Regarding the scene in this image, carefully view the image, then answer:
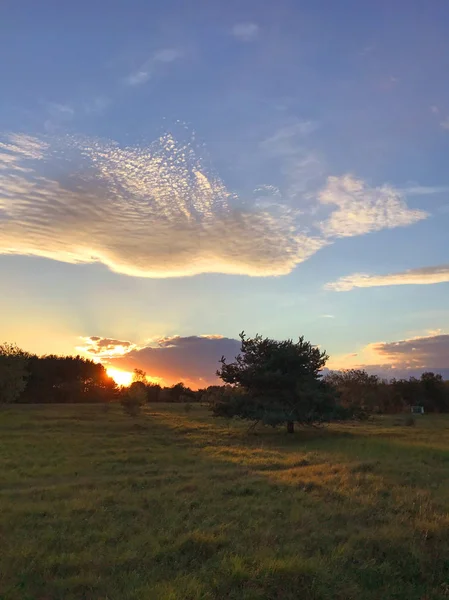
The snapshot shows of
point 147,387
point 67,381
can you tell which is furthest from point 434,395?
point 67,381

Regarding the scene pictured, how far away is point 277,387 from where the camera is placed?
36.8m

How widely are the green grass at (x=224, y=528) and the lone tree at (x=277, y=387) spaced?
37.9ft

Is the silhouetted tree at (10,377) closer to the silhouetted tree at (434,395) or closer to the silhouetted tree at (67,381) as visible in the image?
the silhouetted tree at (67,381)

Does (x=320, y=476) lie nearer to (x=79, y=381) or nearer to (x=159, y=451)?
(x=159, y=451)

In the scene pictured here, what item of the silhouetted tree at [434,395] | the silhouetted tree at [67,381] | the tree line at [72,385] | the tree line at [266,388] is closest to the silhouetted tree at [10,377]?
the tree line at [266,388]

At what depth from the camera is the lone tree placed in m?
34.9

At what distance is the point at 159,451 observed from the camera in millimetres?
26547

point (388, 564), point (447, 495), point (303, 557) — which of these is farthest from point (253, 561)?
point (447, 495)

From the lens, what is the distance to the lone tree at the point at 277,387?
34938 mm

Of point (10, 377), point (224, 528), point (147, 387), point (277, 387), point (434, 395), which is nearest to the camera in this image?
point (224, 528)

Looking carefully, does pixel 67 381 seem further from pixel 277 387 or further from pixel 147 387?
pixel 277 387

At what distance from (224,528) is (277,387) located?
84.8ft

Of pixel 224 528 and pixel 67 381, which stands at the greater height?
pixel 67 381

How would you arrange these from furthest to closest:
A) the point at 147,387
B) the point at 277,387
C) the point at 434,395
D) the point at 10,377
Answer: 1. the point at 147,387
2. the point at 434,395
3. the point at 10,377
4. the point at 277,387
